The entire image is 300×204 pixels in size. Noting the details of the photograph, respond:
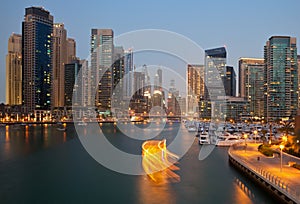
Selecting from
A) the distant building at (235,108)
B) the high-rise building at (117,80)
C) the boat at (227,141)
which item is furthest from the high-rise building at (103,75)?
the boat at (227,141)

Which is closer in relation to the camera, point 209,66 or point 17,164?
point 17,164

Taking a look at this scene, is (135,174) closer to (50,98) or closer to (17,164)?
(17,164)

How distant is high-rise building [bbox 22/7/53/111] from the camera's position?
99.3m

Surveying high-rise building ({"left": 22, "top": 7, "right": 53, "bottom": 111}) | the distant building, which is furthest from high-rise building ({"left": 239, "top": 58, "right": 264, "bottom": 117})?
high-rise building ({"left": 22, "top": 7, "right": 53, "bottom": 111})

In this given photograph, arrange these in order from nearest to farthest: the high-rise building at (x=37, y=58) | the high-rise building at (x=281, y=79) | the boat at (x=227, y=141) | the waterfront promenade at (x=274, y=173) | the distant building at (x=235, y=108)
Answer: the waterfront promenade at (x=274, y=173)
the boat at (x=227, y=141)
the high-rise building at (x=281, y=79)
the distant building at (x=235, y=108)
the high-rise building at (x=37, y=58)

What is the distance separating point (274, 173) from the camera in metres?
11.2

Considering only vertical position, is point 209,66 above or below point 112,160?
above

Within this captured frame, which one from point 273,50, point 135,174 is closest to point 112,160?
point 135,174

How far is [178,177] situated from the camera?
14.0 meters

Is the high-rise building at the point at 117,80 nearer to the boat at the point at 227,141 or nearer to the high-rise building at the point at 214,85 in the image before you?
the high-rise building at the point at 214,85

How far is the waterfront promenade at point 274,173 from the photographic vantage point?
924cm

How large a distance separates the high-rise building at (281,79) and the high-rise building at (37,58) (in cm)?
6388

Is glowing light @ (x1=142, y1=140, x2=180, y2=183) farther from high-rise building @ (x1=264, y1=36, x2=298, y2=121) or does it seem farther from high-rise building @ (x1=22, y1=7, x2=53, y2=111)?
high-rise building @ (x1=22, y1=7, x2=53, y2=111)

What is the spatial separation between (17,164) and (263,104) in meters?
80.8
